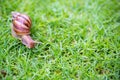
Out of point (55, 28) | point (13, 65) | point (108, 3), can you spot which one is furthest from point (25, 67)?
point (108, 3)

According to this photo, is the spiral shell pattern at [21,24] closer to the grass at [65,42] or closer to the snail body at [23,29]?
the snail body at [23,29]

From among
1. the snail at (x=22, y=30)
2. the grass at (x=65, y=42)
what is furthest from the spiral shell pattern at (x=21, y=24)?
the grass at (x=65, y=42)

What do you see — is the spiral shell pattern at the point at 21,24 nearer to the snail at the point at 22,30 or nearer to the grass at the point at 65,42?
the snail at the point at 22,30

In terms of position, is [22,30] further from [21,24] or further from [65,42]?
[65,42]

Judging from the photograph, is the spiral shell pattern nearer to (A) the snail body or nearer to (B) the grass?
(A) the snail body

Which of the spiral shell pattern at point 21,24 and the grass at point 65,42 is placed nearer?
the grass at point 65,42

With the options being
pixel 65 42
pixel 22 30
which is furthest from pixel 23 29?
pixel 65 42

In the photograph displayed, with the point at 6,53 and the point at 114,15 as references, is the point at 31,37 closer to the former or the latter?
the point at 6,53
